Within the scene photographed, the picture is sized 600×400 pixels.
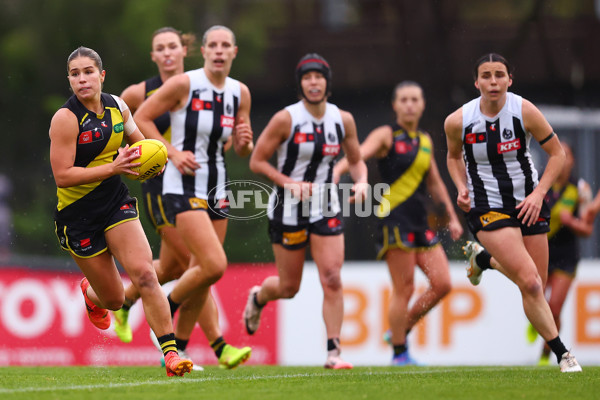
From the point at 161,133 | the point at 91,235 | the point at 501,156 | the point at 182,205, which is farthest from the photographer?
the point at 161,133

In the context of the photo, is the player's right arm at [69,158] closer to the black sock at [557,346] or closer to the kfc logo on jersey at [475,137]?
the kfc logo on jersey at [475,137]

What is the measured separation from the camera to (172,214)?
773 centimetres

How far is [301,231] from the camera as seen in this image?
810cm

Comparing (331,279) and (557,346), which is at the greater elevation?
(331,279)

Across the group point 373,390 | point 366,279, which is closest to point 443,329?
point 366,279

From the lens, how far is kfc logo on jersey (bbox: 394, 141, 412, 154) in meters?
9.23

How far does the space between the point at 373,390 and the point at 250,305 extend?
313cm

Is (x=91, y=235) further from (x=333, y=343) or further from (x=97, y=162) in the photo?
(x=333, y=343)

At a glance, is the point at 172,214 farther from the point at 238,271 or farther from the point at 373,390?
the point at 238,271

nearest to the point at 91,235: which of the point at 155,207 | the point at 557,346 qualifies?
the point at 155,207

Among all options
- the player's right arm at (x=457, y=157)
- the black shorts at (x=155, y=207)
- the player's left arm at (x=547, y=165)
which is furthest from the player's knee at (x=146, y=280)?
the player's left arm at (x=547, y=165)

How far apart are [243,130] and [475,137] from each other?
1.77 metres

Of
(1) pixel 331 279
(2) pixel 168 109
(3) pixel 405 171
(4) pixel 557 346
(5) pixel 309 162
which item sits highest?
(2) pixel 168 109

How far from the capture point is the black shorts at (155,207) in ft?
26.2
